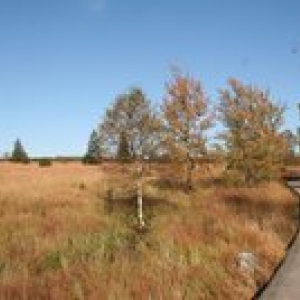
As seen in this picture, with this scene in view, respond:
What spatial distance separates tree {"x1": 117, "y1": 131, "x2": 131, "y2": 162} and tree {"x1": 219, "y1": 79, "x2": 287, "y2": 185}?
430 inches

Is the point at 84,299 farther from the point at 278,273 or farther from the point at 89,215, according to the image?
the point at 89,215

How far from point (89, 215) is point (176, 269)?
27.7 feet

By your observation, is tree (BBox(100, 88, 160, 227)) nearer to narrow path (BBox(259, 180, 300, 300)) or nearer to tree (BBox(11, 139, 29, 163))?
narrow path (BBox(259, 180, 300, 300))

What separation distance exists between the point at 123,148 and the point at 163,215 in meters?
2.30

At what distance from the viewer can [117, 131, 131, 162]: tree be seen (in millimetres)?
18919

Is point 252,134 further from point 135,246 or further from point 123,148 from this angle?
point 135,246

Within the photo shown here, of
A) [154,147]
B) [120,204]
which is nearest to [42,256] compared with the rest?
[154,147]

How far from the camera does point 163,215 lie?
18.7 m

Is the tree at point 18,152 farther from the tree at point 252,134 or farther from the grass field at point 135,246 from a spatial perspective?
the grass field at point 135,246

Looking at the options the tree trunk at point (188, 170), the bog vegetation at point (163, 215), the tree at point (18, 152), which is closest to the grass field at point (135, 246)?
the bog vegetation at point (163, 215)

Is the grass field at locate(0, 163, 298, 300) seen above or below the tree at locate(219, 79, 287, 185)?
below

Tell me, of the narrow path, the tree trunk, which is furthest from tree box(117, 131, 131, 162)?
the narrow path

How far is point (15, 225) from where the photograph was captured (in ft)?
56.6

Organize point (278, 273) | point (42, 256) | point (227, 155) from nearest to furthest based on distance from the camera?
1. point (278, 273)
2. point (42, 256)
3. point (227, 155)
